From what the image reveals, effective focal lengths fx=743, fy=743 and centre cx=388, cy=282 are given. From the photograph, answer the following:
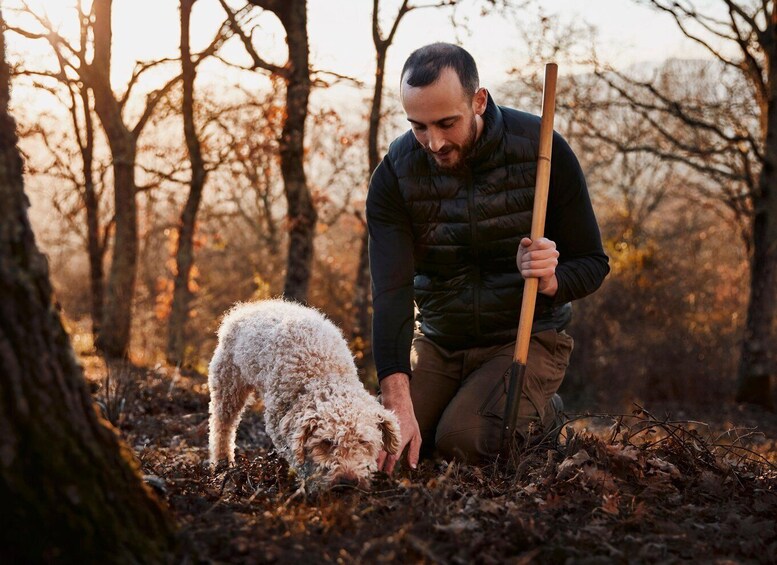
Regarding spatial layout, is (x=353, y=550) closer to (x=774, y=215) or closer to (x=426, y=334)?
(x=426, y=334)

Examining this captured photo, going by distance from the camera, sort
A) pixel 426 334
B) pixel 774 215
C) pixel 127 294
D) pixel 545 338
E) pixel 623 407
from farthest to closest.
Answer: pixel 127 294
pixel 623 407
pixel 774 215
pixel 426 334
pixel 545 338

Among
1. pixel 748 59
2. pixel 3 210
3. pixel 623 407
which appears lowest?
pixel 623 407

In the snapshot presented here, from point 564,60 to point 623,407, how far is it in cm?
599

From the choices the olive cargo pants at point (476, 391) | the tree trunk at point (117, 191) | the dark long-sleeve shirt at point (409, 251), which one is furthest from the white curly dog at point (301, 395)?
the tree trunk at point (117, 191)

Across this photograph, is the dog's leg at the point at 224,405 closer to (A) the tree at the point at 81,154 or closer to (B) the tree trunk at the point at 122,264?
(B) the tree trunk at the point at 122,264

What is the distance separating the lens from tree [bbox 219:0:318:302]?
10695mm

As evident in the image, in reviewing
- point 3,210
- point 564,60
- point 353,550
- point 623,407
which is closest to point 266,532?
point 353,550

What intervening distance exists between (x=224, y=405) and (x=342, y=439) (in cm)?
180

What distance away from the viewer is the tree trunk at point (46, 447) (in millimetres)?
1945

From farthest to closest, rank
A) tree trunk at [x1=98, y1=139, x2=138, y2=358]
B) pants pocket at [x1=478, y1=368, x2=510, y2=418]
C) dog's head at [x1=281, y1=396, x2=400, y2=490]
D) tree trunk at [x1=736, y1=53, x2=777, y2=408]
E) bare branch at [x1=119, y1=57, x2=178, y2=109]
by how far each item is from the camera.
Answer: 1. bare branch at [x1=119, y1=57, x2=178, y2=109]
2. tree trunk at [x1=98, y1=139, x2=138, y2=358]
3. tree trunk at [x1=736, y1=53, x2=777, y2=408]
4. pants pocket at [x1=478, y1=368, x2=510, y2=418]
5. dog's head at [x1=281, y1=396, x2=400, y2=490]

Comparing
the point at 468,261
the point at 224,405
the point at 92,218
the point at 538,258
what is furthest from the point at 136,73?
the point at 538,258

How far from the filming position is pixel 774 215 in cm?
1165

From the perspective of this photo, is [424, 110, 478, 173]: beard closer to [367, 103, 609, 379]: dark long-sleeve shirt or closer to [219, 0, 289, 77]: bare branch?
[367, 103, 609, 379]: dark long-sleeve shirt

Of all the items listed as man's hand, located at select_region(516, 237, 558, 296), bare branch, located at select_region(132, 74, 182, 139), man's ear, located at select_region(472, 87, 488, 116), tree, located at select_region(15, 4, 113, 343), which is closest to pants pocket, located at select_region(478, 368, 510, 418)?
man's hand, located at select_region(516, 237, 558, 296)
